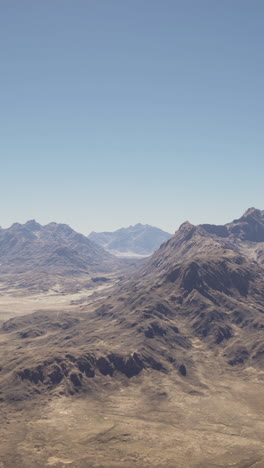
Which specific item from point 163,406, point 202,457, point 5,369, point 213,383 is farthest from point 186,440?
point 5,369

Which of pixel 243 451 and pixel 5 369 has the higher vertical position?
pixel 5 369

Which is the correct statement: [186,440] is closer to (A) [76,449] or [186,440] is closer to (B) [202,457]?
(B) [202,457]

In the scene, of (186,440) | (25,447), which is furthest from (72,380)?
(186,440)

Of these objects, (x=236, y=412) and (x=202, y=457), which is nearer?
(x=202, y=457)

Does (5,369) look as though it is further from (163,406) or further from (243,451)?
(243,451)

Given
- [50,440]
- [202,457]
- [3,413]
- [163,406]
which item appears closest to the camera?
[202,457]

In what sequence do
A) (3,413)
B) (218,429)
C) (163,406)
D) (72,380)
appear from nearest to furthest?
(218,429) < (3,413) < (163,406) < (72,380)

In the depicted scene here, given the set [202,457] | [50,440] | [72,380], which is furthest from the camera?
[72,380]

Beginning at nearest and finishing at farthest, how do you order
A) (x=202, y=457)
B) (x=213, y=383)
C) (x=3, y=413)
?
1. (x=202, y=457)
2. (x=3, y=413)
3. (x=213, y=383)

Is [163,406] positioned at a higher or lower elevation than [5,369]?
lower
